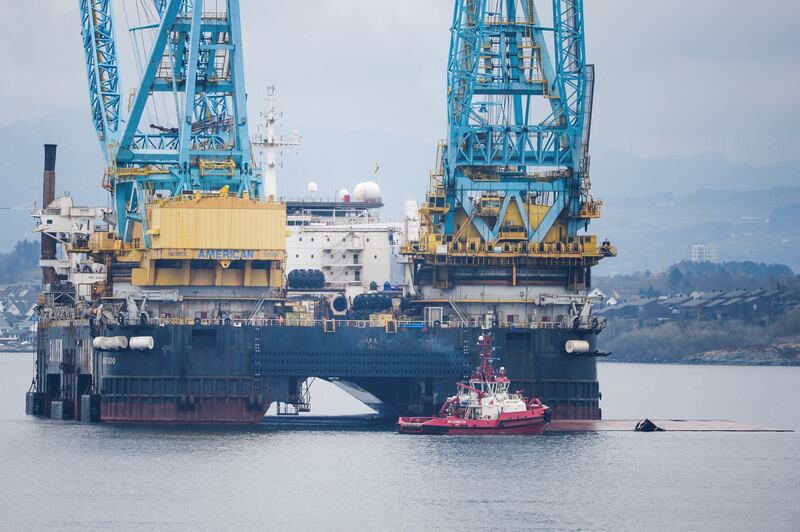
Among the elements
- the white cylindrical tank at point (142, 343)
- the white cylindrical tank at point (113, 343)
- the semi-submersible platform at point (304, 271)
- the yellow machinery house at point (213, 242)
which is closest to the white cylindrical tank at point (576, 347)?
the semi-submersible platform at point (304, 271)

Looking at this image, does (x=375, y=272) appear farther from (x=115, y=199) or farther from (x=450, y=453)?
(x=450, y=453)

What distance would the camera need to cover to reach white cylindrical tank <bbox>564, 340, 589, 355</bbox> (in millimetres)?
85875

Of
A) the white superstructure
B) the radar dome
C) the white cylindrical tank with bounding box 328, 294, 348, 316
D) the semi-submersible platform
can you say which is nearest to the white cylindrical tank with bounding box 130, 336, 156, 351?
the semi-submersible platform

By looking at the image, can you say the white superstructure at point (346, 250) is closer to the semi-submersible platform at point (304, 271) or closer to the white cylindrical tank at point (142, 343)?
the semi-submersible platform at point (304, 271)

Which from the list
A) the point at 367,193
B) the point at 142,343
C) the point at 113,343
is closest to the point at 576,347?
the point at 142,343

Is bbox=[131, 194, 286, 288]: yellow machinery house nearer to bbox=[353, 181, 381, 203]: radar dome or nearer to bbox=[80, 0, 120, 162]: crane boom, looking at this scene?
bbox=[80, 0, 120, 162]: crane boom

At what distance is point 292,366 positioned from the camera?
8481cm

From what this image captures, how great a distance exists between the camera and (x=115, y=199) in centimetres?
9406

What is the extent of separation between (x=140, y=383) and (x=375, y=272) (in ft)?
70.3

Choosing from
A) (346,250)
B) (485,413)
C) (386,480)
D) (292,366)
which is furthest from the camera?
(346,250)

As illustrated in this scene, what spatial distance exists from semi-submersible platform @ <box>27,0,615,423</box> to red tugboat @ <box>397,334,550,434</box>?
8.12ft

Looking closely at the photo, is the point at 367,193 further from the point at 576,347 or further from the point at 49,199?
the point at 576,347

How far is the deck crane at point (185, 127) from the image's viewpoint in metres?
91.9

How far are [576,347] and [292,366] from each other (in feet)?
42.9
